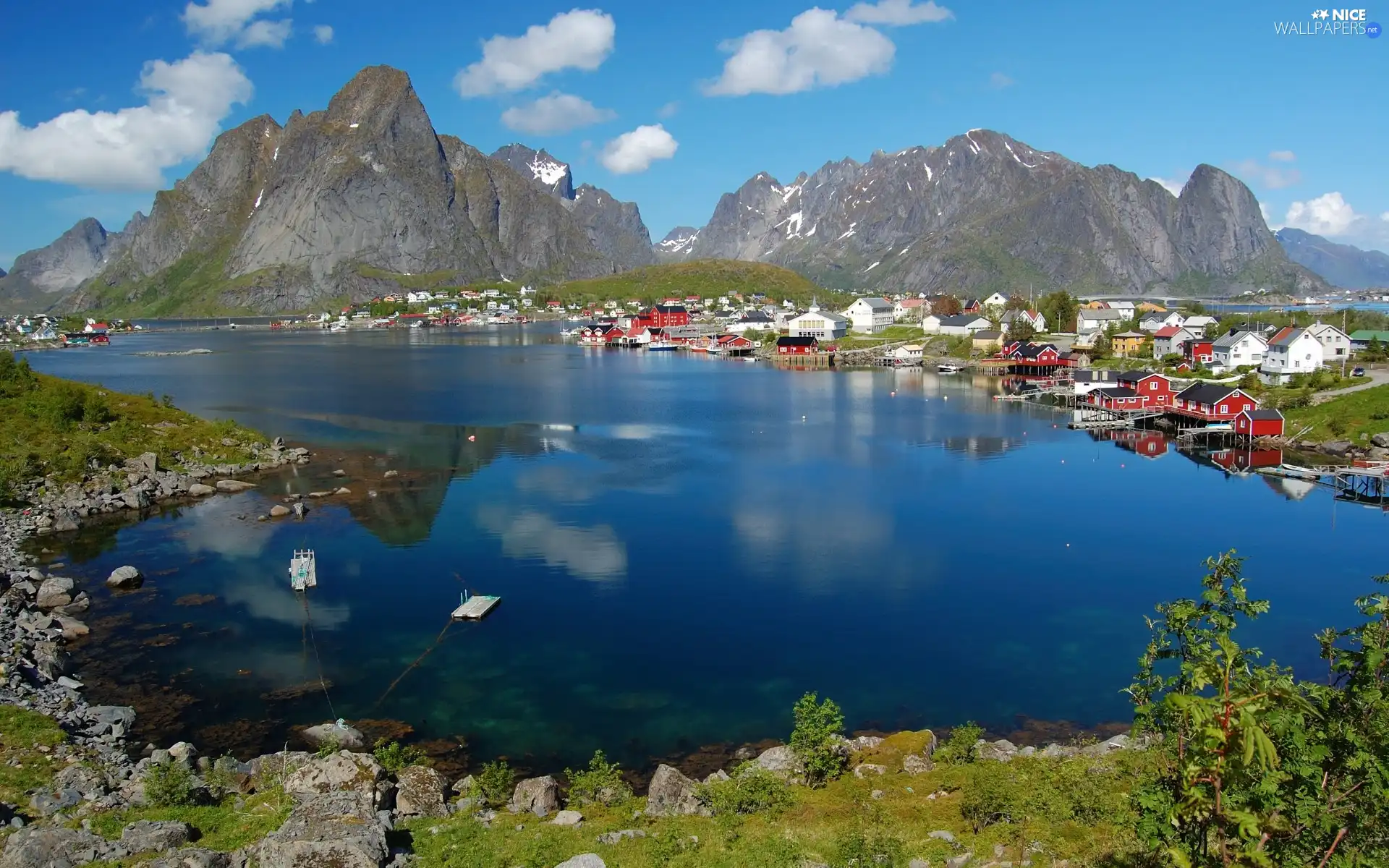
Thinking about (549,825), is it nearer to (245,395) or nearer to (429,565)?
(429,565)

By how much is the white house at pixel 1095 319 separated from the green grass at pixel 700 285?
65452mm

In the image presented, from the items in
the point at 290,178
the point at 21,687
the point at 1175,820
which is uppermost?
the point at 290,178

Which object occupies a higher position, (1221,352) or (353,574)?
(1221,352)

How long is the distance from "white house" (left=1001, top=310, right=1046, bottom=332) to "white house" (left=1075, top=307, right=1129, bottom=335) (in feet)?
9.37

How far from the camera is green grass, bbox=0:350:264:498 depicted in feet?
92.0

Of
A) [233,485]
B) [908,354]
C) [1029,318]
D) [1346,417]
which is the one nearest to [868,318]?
[1029,318]

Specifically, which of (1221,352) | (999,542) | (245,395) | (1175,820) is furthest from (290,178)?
(1175,820)

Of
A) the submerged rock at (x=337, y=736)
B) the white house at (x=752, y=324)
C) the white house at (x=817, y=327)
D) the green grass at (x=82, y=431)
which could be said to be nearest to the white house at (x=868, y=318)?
the white house at (x=817, y=327)

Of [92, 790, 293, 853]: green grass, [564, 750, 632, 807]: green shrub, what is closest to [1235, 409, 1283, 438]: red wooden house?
[564, 750, 632, 807]: green shrub

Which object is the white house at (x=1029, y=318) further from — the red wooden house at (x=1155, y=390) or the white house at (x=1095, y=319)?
the red wooden house at (x=1155, y=390)

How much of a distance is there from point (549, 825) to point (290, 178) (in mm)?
217897

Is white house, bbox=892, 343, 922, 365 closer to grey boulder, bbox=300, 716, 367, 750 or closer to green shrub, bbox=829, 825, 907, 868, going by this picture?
grey boulder, bbox=300, 716, 367, 750

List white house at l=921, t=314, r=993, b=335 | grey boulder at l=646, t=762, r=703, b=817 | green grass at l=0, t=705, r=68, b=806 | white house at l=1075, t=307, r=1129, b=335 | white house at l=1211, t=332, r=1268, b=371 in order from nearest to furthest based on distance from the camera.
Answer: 1. green grass at l=0, t=705, r=68, b=806
2. grey boulder at l=646, t=762, r=703, b=817
3. white house at l=1211, t=332, r=1268, b=371
4. white house at l=1075, t=307, r=1129, b=335
5. white house at l=921, t=314, r=993, b=335

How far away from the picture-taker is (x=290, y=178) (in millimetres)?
199500
